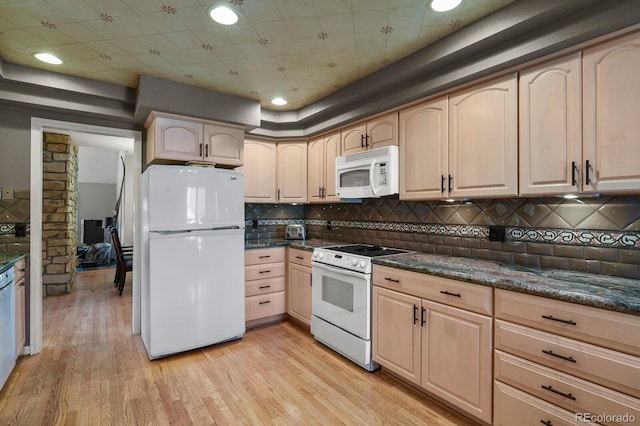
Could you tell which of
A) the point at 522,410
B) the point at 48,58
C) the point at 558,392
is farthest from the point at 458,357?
the point at 48,58

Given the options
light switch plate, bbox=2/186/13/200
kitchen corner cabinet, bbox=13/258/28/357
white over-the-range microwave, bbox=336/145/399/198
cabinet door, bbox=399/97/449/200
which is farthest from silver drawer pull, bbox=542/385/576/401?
light switch plate, bbox=2/186/13/200

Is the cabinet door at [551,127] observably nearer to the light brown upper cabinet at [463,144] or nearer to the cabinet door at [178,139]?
the light brown upper cabinet at [463,144]

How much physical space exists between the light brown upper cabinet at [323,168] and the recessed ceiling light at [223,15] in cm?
163

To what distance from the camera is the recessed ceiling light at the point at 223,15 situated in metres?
1.80

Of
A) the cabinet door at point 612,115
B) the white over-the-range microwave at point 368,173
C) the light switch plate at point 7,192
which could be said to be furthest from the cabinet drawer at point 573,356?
the light switch plate at point 7,192

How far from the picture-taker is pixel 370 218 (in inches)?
131

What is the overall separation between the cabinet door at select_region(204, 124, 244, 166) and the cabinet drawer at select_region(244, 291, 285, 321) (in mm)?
1471

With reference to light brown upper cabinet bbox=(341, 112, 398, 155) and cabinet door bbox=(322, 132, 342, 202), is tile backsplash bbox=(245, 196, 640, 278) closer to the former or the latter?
cabinet door bbox=(322, 132, 342, 202)

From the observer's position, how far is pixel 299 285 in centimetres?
Result: 335

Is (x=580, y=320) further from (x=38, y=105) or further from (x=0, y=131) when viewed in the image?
(x=0, y=131)

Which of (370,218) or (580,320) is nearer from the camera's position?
(580,320)

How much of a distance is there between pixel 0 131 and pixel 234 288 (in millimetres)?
2395

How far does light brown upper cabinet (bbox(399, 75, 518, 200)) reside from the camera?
1.96 metres

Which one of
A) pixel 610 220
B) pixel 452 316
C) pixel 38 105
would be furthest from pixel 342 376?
pixel 38 105
